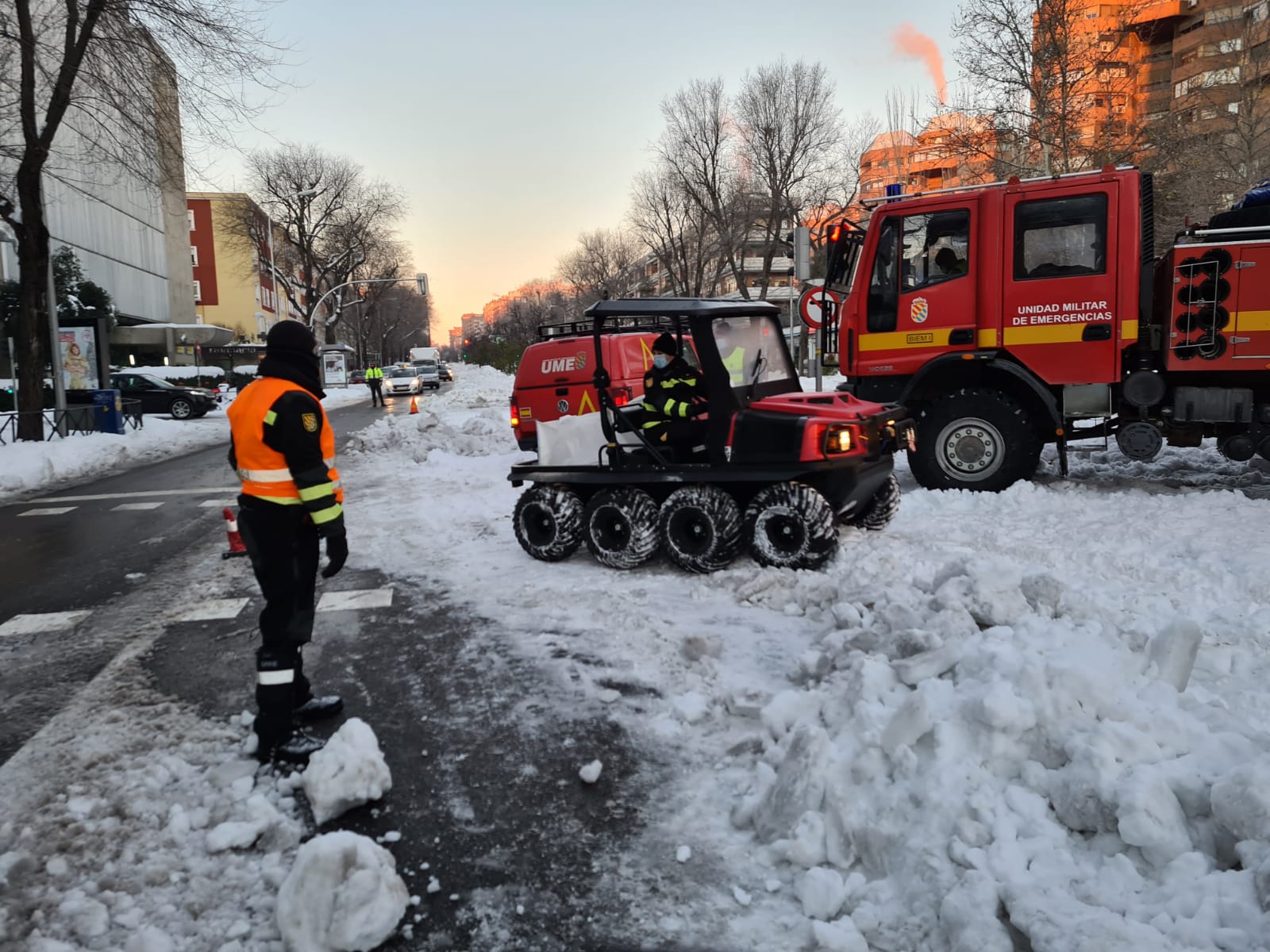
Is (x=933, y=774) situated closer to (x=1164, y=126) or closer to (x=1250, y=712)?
(x=1250, y=712)

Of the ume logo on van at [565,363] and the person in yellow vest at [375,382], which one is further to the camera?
the person in yellow vest at [375,382]

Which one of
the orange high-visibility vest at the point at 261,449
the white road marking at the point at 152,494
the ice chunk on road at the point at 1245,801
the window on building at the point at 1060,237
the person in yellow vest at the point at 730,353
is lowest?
the white road marking at the point at 152,494

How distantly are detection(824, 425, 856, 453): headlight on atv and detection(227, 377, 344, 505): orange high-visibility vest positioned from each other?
3.65m

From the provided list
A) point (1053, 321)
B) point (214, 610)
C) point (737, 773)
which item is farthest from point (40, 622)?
point (1053, 321)

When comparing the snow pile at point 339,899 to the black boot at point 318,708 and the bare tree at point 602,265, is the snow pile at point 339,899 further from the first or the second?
the bare tree at point 602,265

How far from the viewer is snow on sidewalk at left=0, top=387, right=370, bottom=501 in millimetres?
13945

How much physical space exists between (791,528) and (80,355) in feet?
74.4

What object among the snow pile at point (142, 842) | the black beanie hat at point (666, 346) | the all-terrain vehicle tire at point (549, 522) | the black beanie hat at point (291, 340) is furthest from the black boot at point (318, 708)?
the black beanie hat at point (666, 346)

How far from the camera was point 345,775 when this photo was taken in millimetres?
3363

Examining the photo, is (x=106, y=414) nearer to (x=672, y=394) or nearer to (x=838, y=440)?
(x=672, y=394)

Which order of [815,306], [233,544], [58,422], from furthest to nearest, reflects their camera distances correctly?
1. [58,422]
2. [815,306]
3. [233,544]

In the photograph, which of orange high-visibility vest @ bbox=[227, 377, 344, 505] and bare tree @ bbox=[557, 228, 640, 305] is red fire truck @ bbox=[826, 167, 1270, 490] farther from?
bare tree @ bbox=[557, 228, 640, 305]

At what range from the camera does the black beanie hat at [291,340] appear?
386cm

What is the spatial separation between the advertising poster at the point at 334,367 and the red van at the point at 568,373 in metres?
41.9
